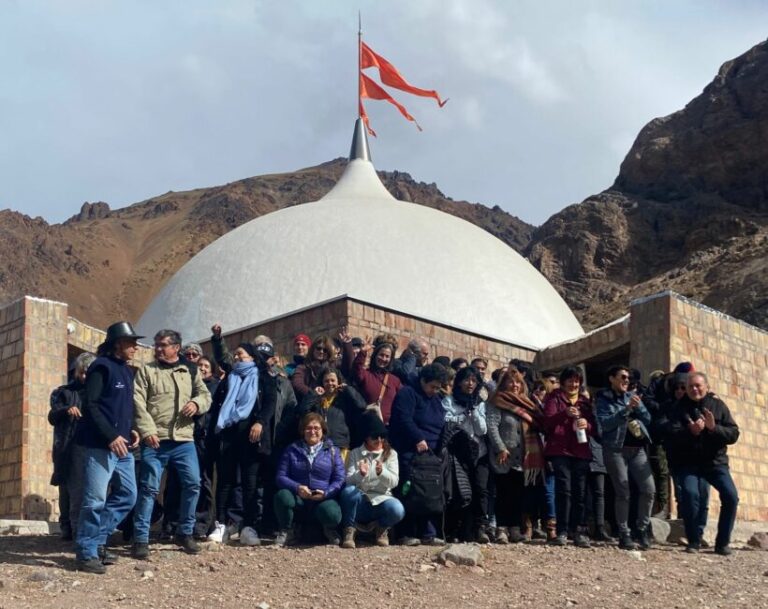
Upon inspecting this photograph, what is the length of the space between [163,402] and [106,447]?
54cm

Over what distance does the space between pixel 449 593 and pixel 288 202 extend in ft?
187

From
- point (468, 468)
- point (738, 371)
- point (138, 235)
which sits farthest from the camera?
point (138, 235)

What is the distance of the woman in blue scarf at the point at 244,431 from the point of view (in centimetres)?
765

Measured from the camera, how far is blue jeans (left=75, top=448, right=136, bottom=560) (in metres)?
6.44

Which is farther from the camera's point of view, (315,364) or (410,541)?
(315,364)

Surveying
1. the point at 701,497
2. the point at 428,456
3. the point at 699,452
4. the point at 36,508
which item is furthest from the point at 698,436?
the point at 36,508

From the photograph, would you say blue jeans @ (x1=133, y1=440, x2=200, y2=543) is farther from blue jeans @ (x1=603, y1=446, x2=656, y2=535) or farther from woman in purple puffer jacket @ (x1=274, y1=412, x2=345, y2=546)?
blue jeans @ (x1=603, y1=446, x2=656, y2=535)

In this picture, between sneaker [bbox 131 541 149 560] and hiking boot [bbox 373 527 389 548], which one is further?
hiking boot [bbox 373 527 389 548]

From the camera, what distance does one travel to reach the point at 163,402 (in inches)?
275

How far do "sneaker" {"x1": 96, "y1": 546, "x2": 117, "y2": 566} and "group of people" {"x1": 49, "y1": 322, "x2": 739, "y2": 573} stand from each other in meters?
0.54

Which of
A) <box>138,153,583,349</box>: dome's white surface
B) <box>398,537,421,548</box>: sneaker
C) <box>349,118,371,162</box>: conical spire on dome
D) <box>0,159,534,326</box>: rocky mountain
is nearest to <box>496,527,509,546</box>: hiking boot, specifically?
<box>398,537,421,548</box>: sneaker

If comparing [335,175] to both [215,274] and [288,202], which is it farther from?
[215,274]

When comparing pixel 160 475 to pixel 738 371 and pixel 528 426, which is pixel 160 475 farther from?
pixel 738 371

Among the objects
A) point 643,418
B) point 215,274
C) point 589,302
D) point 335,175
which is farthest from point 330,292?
point 335,175
